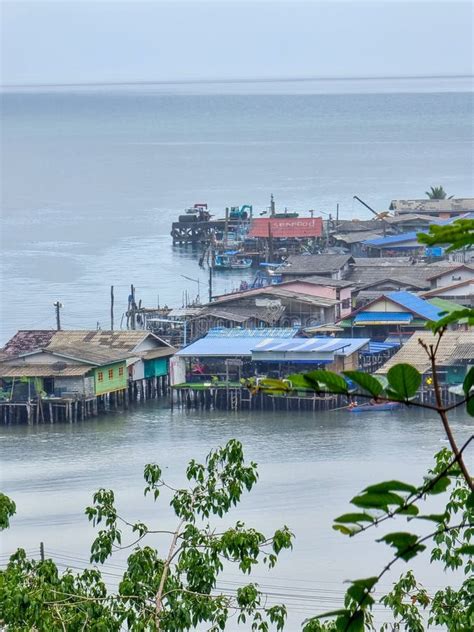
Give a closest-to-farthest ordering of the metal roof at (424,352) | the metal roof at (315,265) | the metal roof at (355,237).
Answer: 1. the metal roof at (424,352)
2. the metal roof at (315,265)
3. the metal roof at (355,237)

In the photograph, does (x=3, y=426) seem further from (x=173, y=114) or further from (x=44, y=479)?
(x=173, y=114)

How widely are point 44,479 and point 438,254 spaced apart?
16.3 m

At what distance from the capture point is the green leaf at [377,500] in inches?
75.1

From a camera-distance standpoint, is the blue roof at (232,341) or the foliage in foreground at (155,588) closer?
the foliage in foreground at (155,588)

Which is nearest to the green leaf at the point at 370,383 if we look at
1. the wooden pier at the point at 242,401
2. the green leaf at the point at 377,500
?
the green leaf at the point at 377,500

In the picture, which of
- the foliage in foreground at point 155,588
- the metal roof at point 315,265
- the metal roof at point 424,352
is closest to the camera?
the foliage in foreground at point 155,588

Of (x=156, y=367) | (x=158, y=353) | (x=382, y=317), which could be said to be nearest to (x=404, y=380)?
(x=156, y=367)

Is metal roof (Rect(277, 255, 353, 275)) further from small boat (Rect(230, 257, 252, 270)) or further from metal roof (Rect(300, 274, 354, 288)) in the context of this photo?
small boat (Rect(230, 257, 252, 270))

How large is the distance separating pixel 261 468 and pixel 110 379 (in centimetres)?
505

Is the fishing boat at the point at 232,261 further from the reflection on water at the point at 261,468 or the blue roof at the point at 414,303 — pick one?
the reflection on water at the point at 261,468

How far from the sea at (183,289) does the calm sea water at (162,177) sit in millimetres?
136

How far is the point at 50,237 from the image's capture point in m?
45.3

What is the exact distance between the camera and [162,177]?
68375 millimetres

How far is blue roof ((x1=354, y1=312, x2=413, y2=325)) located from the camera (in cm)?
2378
